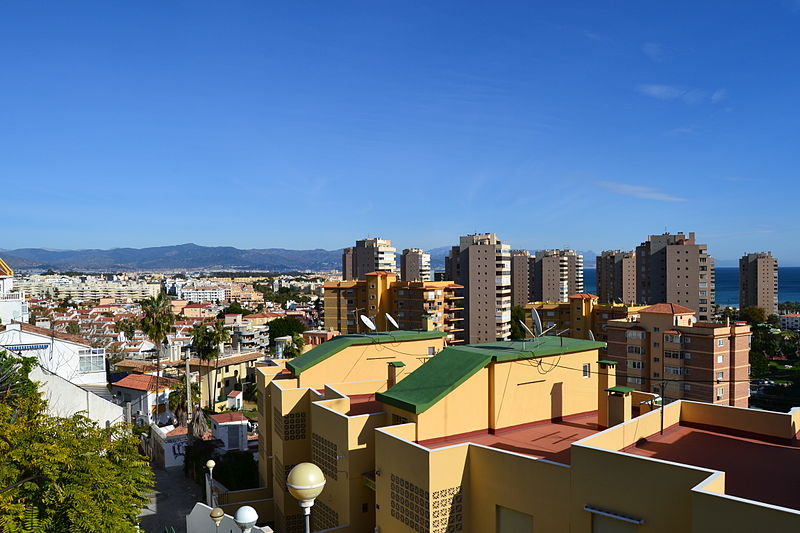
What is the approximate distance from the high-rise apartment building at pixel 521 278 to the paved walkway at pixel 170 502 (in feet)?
339

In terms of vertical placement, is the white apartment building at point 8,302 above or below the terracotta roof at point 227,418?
above

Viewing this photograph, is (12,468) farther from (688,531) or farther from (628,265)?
(628,265)

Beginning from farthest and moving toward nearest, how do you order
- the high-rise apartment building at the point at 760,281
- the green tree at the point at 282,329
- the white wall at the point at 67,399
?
the high-rise apartment building at the point at 760,281 → the green tree at the point at 282,329 → the white wall at the point at 67,399

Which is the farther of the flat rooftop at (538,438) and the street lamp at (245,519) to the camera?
the flat rooftop at (538,438)

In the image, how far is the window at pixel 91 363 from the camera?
33781 millimetres

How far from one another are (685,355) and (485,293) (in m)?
34.5

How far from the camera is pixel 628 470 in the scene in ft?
31.2

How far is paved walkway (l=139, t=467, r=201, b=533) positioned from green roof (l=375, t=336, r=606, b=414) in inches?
479

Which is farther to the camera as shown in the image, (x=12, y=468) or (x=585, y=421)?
(x=585, y=421)

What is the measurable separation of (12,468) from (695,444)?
49.1ft

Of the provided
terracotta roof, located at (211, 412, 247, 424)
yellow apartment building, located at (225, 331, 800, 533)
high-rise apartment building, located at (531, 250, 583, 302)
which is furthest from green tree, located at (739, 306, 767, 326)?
yellow apartment building, located at (225, 331, 800, 533)

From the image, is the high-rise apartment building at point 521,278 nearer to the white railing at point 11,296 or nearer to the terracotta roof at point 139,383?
the terracotta roof at point 139,383

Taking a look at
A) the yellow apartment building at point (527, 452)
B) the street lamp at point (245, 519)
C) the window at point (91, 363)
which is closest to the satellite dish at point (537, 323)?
the yellow apartment building at point (527, 452)

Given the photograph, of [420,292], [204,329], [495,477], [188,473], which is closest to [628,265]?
[420,292]
